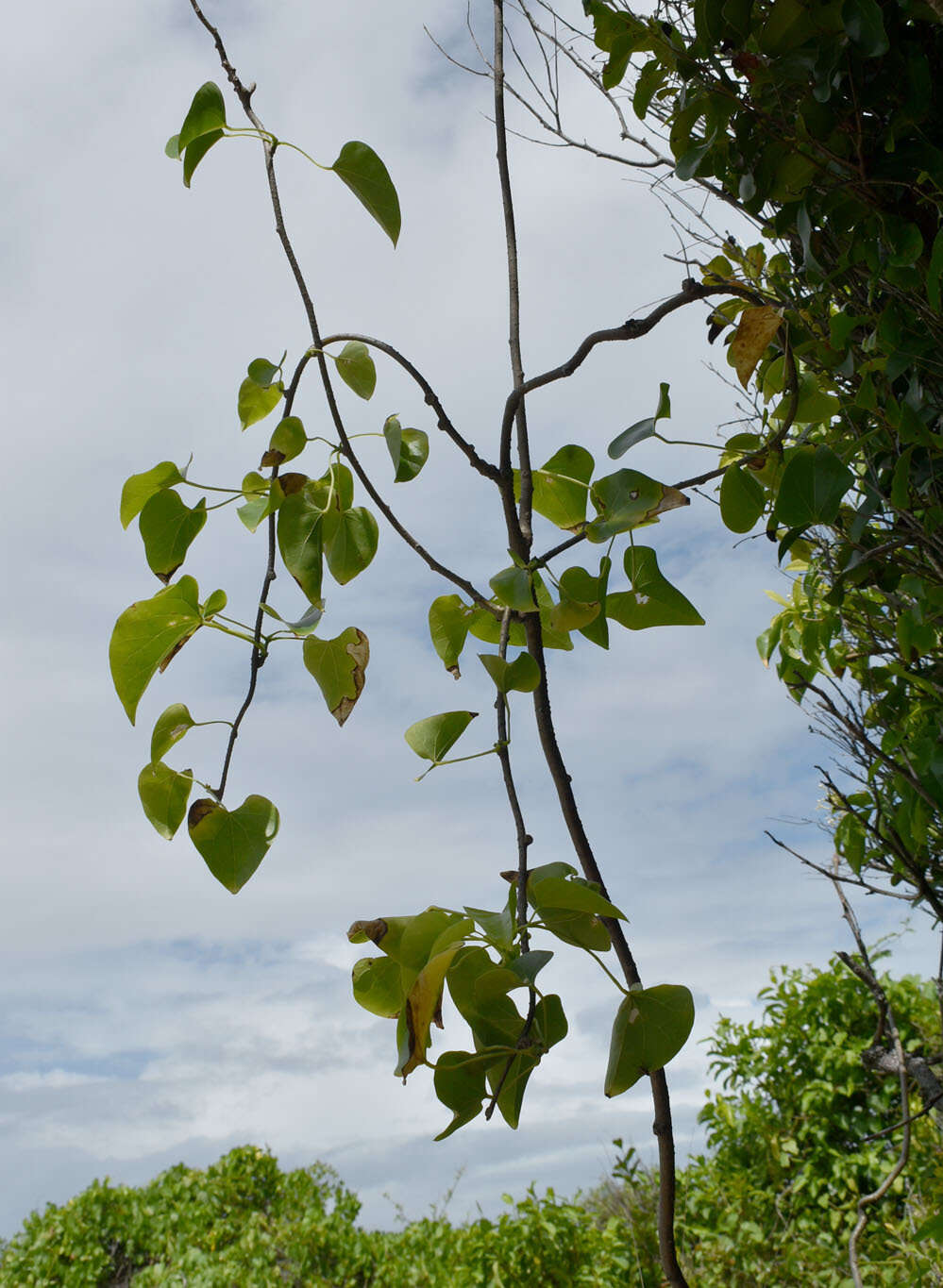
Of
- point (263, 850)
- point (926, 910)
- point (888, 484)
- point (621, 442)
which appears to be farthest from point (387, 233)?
point (926, 910)

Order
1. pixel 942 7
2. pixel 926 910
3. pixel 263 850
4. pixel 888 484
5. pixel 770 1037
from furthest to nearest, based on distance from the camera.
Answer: pixel 770 1037, pixel 926 910, pixel 888 484, pixel 942 7, pixel 263 850

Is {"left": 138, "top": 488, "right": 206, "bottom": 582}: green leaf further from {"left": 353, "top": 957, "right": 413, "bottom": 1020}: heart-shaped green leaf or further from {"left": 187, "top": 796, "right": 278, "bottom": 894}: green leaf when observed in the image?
{"left": 353, "top": 957, "right": 413, "bottom": 1020}: heart-shaped green leaf

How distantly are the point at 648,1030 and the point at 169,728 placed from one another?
1.13 feet

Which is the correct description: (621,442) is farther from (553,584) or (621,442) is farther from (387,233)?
(387,233)

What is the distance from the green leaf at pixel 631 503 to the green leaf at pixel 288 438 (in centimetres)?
21

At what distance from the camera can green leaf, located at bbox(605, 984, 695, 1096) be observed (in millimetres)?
398

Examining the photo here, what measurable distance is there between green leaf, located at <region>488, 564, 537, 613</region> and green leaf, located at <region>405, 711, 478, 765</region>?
2.6 inches

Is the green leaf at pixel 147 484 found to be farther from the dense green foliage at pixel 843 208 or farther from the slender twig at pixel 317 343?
the dense green foliage at pixel 843 208

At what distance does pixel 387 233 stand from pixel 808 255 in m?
0.42

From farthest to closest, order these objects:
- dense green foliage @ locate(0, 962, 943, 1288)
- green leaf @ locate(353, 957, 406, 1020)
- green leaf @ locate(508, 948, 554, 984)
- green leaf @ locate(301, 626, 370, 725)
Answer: dense green foliage @ locate(0, 962, 943, 1288) < green leaf @ locate(301, 626, 370, 725) < green leaf @ locate(353, 957, 406, 1020) < green leaf @ locate(508, 948, 554, 984)

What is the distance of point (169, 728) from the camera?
590mm

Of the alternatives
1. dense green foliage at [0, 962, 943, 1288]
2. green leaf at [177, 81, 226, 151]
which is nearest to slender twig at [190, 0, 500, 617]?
green leaf at [177, 81, 226, 151]

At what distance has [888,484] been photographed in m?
0.93

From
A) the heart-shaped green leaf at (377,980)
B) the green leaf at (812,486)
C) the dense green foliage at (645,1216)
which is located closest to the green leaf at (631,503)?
the green leaf at (812,486)
